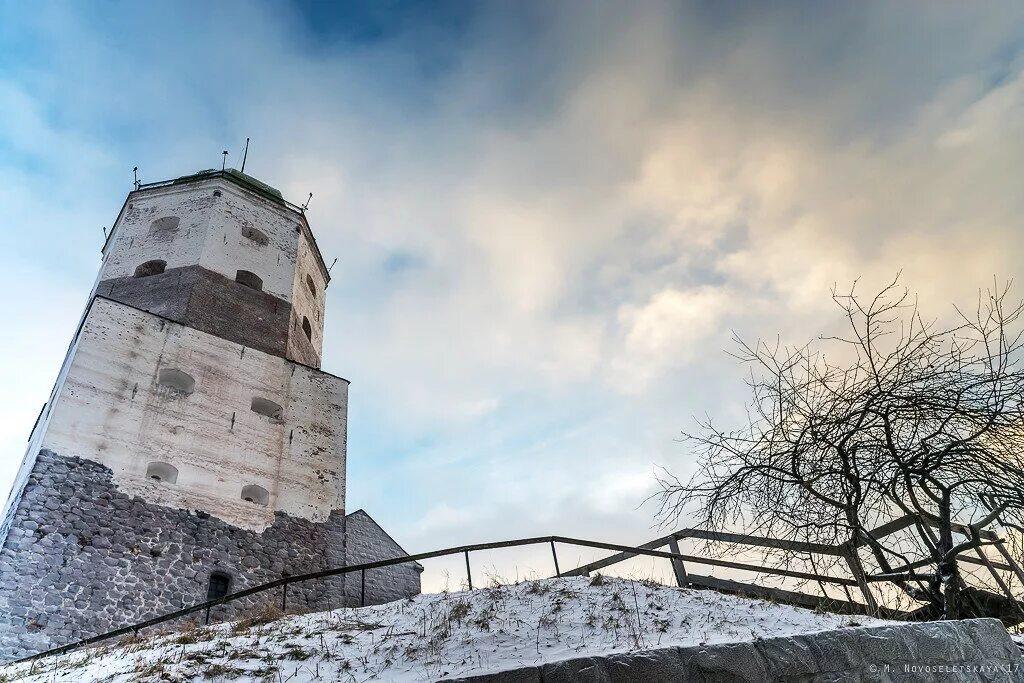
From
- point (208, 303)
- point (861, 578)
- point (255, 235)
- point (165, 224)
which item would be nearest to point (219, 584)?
point (208, 303)

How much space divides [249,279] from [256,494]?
21.1ft

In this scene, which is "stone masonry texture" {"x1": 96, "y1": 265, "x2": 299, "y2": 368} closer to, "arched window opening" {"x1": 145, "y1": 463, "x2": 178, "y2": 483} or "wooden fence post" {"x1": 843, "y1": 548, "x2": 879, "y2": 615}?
"arched window opening" {"x1": 145, "y1": 463, "x2": 178, "y2": 483}

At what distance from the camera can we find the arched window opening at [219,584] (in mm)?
12148

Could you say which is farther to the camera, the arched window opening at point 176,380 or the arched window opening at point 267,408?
the arched window opening at point 267,408

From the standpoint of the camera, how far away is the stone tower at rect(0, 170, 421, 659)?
35.9 feet

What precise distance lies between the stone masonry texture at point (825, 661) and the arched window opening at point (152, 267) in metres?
16.3

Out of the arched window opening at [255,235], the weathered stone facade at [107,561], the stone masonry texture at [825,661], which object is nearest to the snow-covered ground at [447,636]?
the stone masonry texture at [825,661]

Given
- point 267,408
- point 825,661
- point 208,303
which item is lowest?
point 825,661

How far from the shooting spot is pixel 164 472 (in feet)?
43.0

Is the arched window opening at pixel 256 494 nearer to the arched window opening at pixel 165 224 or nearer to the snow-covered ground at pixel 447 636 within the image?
the snow-covered ground at pixel 447 636

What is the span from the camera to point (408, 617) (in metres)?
7.36

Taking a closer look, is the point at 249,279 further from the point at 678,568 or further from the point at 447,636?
the point at 678,568

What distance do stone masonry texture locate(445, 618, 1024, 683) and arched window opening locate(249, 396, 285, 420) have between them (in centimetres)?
1261

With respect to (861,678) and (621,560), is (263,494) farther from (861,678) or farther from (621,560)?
(861,678)
